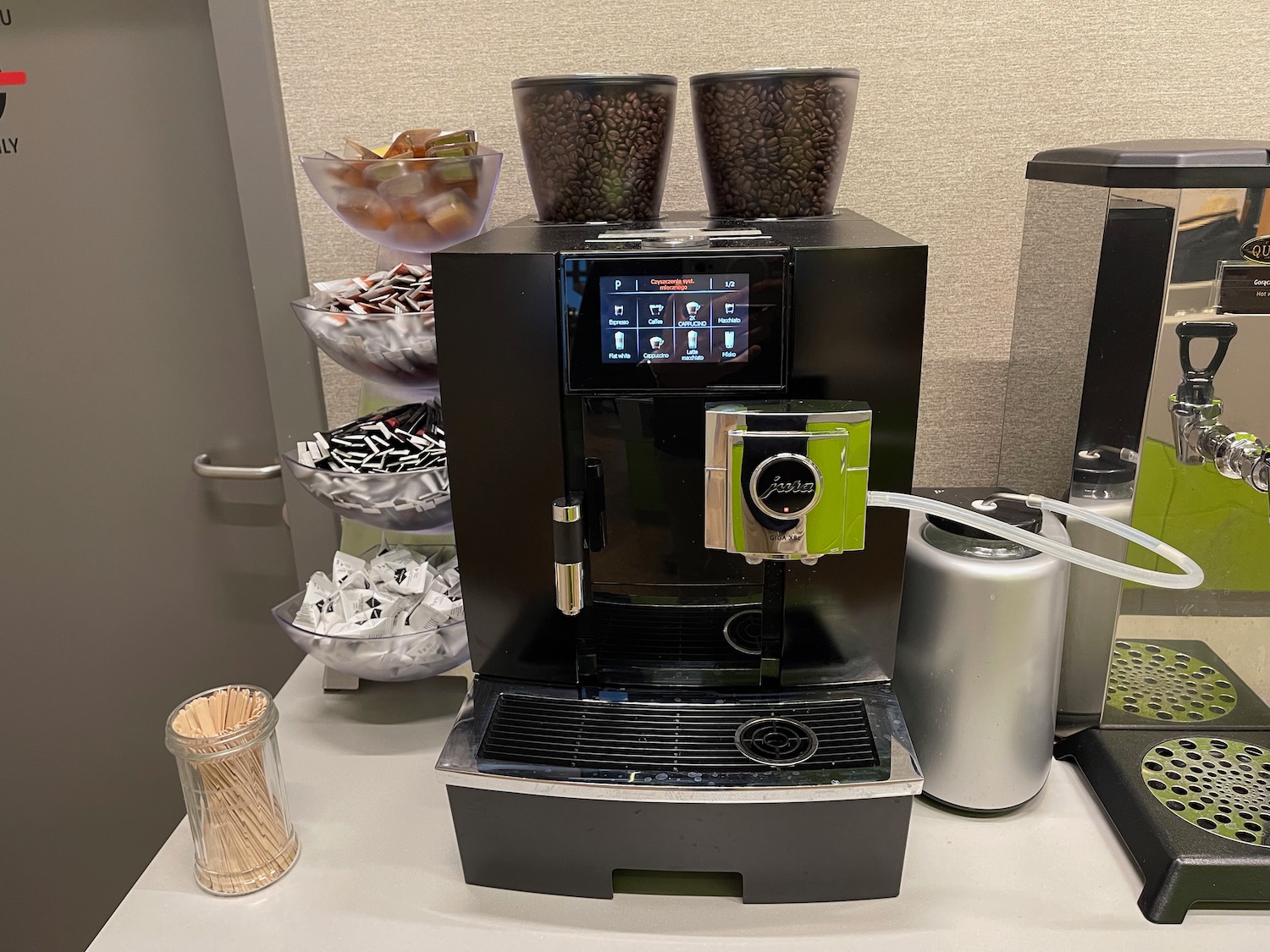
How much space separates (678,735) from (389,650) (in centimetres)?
31

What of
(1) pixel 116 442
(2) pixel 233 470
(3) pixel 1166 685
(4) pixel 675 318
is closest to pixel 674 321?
(4) pixel 675 318

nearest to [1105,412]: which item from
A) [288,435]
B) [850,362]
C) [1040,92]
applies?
[850,362]

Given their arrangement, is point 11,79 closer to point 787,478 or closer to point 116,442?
Answer: point 116,442

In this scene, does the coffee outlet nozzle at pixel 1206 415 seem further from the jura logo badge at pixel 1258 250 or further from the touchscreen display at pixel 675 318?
the touchscreen display at pixel 675 318

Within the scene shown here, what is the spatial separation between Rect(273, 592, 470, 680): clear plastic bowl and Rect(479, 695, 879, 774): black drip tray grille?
152 mm

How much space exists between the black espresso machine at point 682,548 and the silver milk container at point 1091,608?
0.74 feet

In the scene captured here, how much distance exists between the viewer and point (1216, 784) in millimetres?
778

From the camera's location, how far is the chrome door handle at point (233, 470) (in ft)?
4.37

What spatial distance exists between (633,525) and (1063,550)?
12.7 inches

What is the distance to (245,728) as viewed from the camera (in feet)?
2.37

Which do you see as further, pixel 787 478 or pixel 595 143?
pixel 595 143

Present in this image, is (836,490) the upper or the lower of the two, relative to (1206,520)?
upper

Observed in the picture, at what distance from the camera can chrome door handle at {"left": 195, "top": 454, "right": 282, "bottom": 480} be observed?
52.5 inches

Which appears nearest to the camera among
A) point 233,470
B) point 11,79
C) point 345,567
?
point 345,567
